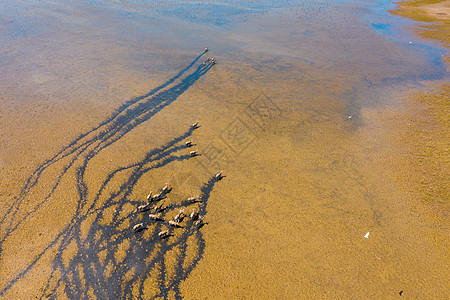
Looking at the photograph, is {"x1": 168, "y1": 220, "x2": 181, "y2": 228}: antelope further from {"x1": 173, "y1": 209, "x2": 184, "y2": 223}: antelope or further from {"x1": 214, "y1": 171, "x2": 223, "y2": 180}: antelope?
{"x1": 214, "y1": 171, "x2": 223, "y2": 180}: antelope

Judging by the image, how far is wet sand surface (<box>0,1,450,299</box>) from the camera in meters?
6.72

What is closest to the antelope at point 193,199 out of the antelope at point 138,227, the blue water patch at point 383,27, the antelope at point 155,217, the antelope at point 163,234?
the antelope at point 155,217

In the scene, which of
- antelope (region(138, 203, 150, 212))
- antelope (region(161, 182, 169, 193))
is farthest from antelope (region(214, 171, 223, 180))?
antelope (region(138, 203, 150, 212))

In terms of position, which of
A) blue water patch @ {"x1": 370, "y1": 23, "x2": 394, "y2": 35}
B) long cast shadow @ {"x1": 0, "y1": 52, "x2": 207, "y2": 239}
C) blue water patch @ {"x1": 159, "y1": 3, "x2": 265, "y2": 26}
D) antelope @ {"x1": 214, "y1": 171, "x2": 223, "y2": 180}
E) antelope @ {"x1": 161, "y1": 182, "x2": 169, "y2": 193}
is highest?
blue water patch @ {"x1": 159, "y1": 3, "x2": 265, "y2": 26}

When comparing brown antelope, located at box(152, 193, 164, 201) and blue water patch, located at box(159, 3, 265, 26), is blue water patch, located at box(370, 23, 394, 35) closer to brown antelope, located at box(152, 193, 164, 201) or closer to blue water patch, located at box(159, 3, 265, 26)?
blue water patch, located at box(159, 3, 265, 26)

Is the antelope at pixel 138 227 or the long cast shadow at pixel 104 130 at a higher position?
the long cast shadow at pixel 104 130

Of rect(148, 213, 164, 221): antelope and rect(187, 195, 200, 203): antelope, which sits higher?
rect(187, 195, 200, 203): antelope

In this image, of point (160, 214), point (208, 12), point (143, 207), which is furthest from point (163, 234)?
point (208, 12)

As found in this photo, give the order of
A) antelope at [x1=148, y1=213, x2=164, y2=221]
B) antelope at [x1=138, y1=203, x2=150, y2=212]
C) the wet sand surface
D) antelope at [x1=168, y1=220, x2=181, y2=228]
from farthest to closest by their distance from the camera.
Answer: antelope at [x1=138, y1=203, x2=150, y2=212]
antelope at [x1=148, y1=213, x2=164, y2=221]
antelope at [x1=168, y1=220, x2=181, y2=228]
the wet sand surface

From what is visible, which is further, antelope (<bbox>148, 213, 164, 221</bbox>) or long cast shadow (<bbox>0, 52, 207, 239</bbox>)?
long cast shadow (<bbox>0, 52, 207, 239</bbox>)

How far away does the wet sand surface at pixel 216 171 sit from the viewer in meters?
→ 6.72

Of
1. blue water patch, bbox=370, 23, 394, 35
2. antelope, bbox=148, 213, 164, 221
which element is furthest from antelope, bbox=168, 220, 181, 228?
blue water patch, bbox=370, 23, 394, 35

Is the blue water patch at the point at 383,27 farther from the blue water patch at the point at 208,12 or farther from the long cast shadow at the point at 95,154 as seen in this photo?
the long cast shadow at the point at 95,154

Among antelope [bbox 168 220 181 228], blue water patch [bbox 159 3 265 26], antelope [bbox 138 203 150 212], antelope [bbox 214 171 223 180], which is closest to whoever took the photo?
antelope [bbox 168 220 181 228]
